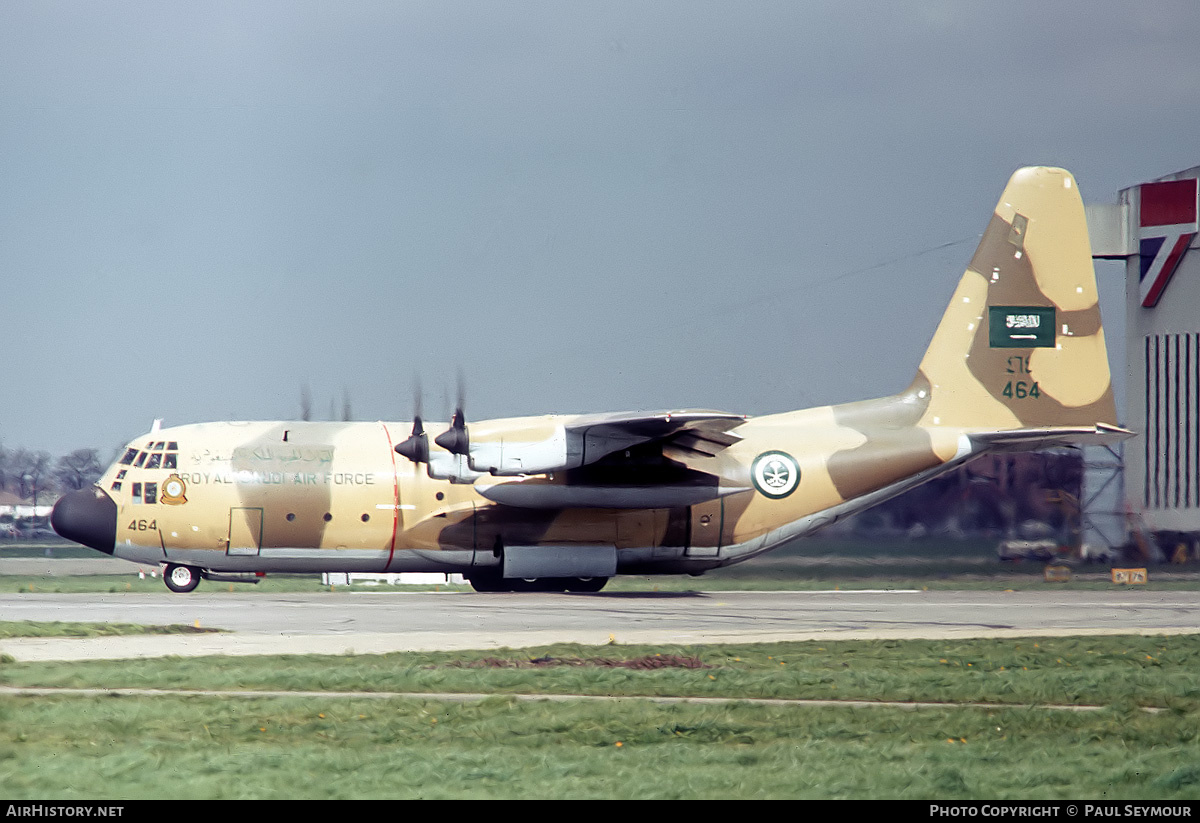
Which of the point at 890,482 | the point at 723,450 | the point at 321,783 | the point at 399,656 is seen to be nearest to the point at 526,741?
the point at 321,783

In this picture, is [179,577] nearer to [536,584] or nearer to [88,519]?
[88,519]

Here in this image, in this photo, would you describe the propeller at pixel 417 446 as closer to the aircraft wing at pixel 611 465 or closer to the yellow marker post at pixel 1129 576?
the aircraft wing at pixel 611 465

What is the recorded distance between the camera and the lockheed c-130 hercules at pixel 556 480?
25906 millimetres

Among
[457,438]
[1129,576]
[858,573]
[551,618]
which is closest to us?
[551,618]

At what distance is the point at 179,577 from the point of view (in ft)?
89.0

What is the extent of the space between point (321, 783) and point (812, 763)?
369cm

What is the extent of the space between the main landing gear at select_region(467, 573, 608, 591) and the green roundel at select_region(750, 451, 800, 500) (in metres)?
4.11

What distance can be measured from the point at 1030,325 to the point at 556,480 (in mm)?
12236

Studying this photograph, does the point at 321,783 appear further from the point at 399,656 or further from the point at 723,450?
the point at 723,450

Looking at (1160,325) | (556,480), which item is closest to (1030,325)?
(556,480)

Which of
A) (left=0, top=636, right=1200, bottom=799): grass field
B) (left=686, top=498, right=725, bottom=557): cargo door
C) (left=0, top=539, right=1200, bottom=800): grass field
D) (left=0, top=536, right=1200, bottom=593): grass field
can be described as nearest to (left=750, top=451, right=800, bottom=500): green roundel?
(left=686, top=498, right=725, bottom=557): cargo door

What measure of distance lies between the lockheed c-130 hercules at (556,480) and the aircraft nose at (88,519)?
31 mm

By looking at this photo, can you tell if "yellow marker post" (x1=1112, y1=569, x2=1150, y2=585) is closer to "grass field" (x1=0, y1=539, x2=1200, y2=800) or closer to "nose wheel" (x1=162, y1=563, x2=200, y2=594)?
"grass field" (x1=0, y1=539, x2=1200, y2=800)
